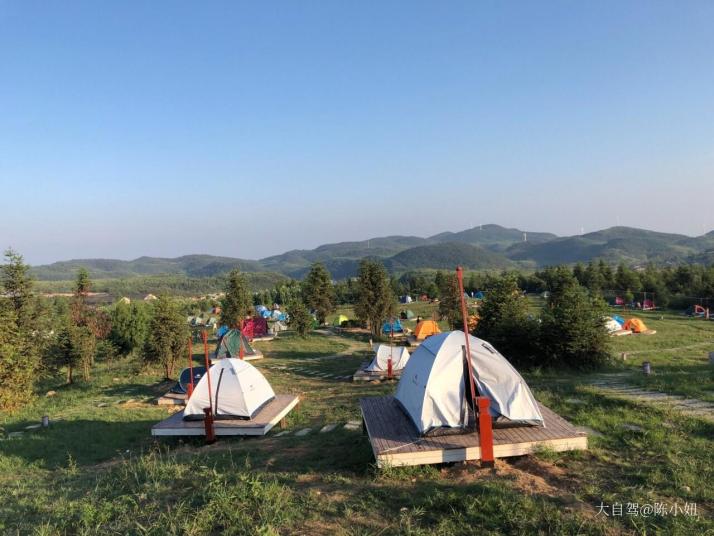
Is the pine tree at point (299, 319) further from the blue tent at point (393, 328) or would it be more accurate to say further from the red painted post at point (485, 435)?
the red painted post at point (485, 435)

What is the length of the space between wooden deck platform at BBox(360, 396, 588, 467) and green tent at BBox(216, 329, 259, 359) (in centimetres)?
1805

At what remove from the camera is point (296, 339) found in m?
34.9

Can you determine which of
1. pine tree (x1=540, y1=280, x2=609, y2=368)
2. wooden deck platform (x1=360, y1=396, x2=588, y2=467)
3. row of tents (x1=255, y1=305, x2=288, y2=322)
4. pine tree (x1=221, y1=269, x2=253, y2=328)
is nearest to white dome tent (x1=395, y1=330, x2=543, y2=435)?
wooden deck platform (x1=360, y1=396, x2=588, y2=467)

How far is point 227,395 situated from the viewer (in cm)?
1173

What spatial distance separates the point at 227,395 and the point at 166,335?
9757 millimetres

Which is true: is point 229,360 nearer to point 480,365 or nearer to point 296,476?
point 296,476

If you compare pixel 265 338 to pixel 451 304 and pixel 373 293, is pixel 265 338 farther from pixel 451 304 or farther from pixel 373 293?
pixel 451 304

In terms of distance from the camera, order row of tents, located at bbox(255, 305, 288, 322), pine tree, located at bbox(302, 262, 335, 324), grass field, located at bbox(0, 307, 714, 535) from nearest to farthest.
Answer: grass field, located at bbox(0, 307, 714, 535), pine tree, located at bbox(302, 262, 335, 324), row of tents, located at bbox(255, 305, 288, 322)

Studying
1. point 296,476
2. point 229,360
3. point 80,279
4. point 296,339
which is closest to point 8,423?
point 229,360

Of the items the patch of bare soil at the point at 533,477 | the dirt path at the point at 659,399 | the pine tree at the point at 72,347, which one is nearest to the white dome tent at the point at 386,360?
the dirt path at the point at 659,399

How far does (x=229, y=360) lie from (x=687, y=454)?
35.1 ft

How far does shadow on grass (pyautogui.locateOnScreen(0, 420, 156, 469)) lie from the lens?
Result: 10.7 m

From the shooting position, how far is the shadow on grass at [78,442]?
10.7 meters

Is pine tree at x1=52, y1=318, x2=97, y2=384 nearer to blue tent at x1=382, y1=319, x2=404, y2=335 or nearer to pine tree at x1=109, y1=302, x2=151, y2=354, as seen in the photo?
pine tree at x1=109, y1=302, x2=151, y2=354
